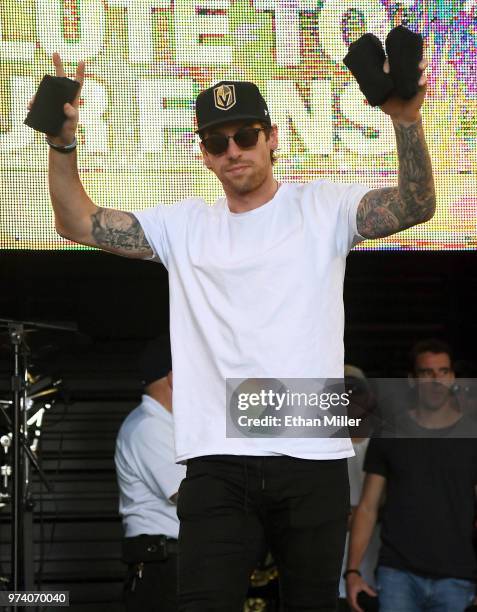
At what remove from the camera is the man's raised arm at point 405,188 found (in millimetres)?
2395

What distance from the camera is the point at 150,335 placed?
5.74 metres

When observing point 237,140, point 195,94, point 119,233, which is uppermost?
point 195,94

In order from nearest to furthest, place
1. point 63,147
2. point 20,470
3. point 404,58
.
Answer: point 404,58 < point 63,147 < point 20,470

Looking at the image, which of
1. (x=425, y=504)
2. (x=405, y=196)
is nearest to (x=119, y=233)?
(x=405, y=196)

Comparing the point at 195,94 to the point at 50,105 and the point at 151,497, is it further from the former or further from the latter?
the point at 50,105

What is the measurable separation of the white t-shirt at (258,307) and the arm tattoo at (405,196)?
0.14ft

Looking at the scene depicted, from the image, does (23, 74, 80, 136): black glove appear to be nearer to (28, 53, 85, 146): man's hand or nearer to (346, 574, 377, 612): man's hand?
(28, 53, 85, 146): man's hand

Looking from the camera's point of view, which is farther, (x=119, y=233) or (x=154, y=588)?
(x=154, y=588)

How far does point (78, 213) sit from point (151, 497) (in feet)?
6.30

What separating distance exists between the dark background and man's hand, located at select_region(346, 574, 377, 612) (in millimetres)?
1503

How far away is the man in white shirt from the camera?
4.10 metres

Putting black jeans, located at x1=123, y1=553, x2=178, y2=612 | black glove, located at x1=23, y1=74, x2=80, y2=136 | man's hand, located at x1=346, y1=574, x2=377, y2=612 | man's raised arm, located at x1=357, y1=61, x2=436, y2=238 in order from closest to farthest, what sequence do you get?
1. man's raised arm, located at x1=357, y1=61, x2=436, y2=238
2. black glove, located at x1=23, y1=74, x2=80, y2=136
3. black jeans, located at x1=123, y1=553, x2=178, y2=612
4. man's hand, located at x1=346, y1=574, x2=377, y2=612

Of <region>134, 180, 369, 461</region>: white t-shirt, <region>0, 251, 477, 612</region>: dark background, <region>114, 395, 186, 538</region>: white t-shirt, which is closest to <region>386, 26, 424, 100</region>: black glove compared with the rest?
<region>134, 180, 369, 461</region>: white t-shirt

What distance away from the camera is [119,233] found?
2.75 meters
